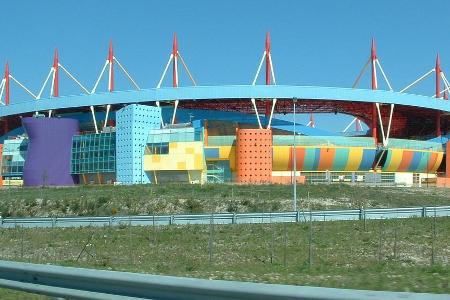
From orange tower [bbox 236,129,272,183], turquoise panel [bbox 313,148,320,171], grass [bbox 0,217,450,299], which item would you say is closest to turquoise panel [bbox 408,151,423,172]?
turquoise panel [bbox 313,148,320,171]

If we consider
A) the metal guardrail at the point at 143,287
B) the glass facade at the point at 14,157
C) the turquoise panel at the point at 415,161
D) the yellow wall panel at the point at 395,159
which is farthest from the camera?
the glass facade at the point at 14,157

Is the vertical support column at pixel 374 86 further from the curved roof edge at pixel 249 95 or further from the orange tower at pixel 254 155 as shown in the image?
the orange tower at pixel 254 155

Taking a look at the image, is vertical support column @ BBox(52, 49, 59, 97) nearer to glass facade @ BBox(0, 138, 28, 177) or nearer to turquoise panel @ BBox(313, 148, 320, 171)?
glass facade @ BBox(0, 138, 28, 177)

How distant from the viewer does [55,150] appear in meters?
83.2

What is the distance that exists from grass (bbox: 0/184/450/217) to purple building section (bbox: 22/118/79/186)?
27.0 m

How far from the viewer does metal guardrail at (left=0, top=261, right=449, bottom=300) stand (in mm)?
5828

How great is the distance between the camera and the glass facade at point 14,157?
89.9m

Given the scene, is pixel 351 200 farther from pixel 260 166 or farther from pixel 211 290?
pixel 211 290

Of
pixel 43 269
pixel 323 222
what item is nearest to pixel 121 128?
pixel 323 222

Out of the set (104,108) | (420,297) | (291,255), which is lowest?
(291,255)

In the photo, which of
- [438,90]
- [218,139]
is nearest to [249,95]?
[218,139]

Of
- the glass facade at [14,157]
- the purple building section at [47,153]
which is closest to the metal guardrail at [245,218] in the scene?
the purple building section at [47,153]

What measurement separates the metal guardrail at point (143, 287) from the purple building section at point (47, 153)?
75916mm

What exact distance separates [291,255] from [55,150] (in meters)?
67.9
